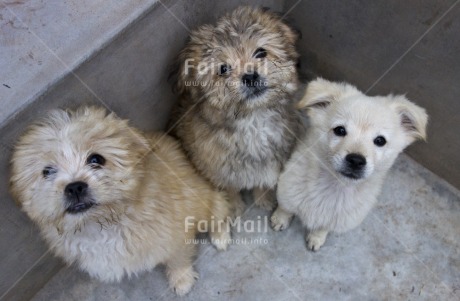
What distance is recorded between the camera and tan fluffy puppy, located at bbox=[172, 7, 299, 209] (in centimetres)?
246

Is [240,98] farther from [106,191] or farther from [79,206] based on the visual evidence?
[79,206]

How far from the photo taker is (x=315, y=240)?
3186mm

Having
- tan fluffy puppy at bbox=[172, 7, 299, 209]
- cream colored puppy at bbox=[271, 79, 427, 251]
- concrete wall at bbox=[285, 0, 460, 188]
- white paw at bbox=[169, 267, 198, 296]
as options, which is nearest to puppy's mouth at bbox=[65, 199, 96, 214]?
tan fluffy puppy at bbox=[172, 7, 299, 209]

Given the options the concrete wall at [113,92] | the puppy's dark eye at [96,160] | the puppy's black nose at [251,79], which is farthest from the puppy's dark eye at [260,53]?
the puppy's dark eye at [96,160]

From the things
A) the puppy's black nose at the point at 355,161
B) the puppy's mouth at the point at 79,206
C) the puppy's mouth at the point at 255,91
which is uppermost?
the puppy's mouth at the point at 79,206

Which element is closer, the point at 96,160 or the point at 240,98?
the point at 96,160

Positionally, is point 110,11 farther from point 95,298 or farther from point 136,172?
point 95,298

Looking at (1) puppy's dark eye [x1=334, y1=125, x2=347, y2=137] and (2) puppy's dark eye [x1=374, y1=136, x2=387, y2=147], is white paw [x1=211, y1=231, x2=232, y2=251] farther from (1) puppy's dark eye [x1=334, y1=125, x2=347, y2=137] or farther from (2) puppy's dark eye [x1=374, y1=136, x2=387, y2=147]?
(2) puppy's dark eye [x1=374, y1=136, x2=387, y2=147]

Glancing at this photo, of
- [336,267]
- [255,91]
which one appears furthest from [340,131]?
[336,267]

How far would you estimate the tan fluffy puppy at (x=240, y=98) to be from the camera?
246 centimetres

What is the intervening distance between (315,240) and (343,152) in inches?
42.8

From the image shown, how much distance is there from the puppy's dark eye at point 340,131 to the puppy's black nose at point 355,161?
0.18m

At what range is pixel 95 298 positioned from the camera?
3156mm

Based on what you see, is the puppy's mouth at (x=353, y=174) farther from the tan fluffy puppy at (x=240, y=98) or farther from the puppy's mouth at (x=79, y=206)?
the puppy's mouth at (x=79, y=206)
